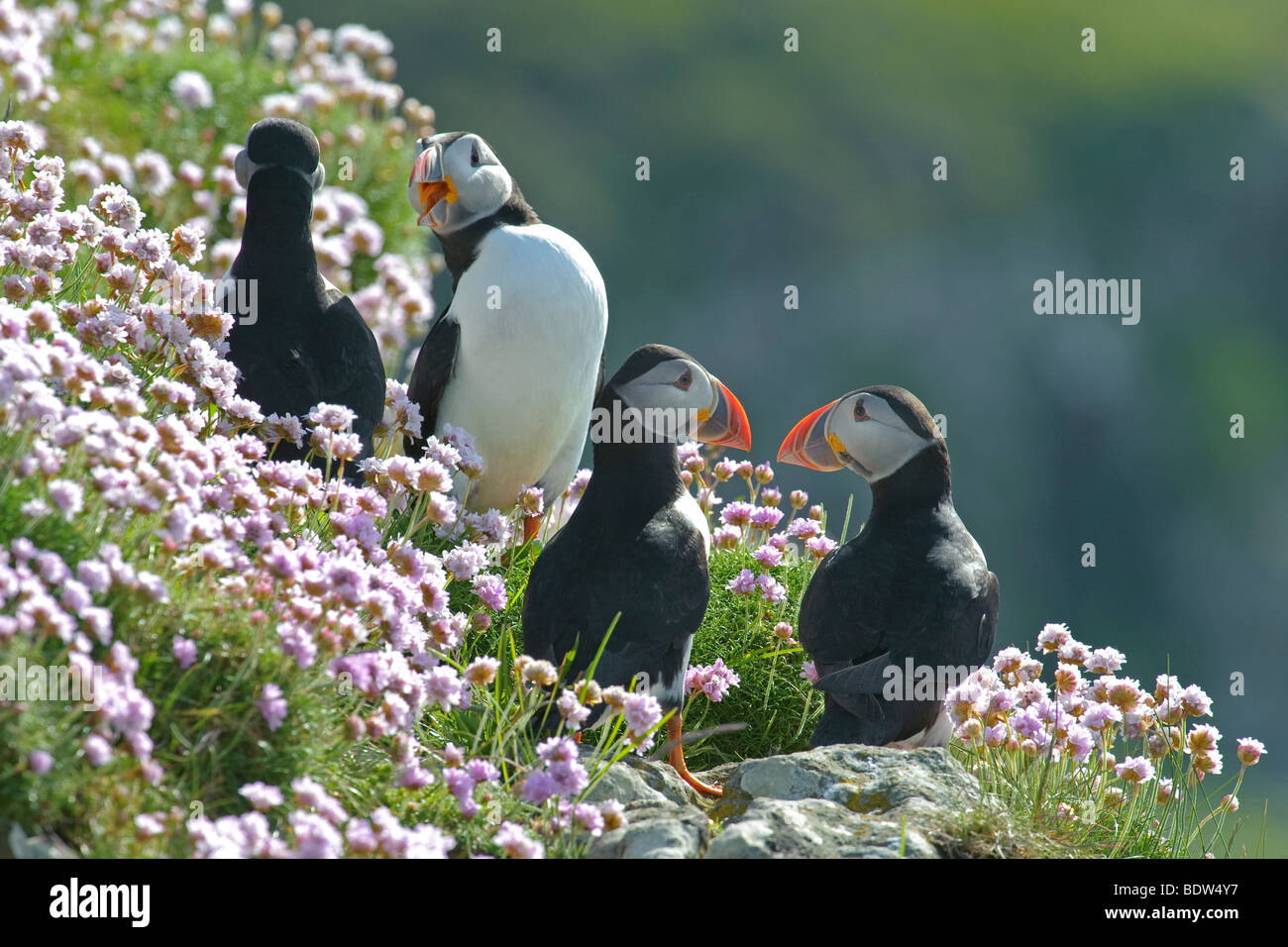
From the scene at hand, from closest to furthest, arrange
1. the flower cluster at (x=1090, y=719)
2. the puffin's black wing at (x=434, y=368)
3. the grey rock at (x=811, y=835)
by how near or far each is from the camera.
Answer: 1. the grey rock at (x=811, y=835)
2. the flower cluster at (x=1090, y=719)
3. the puffin's black wing at (x=434, y=368)

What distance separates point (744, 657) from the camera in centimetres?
506

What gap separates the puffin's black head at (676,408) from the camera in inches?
184

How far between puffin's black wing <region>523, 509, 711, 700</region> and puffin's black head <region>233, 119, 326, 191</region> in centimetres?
184

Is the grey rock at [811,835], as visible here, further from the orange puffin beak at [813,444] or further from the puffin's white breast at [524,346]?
the puffin's white breast at [524,346]

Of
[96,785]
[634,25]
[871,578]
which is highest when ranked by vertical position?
[634,25]

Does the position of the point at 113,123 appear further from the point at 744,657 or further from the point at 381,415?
the point at 744,657

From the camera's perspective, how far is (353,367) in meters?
5.20

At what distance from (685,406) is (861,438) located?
60cm

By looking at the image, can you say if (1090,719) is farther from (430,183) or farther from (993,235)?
(993,235)

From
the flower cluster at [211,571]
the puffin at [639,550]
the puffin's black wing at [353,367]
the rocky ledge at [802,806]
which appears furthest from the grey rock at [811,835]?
the puffin's black wing at [353,367]

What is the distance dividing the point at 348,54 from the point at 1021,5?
31.0 m

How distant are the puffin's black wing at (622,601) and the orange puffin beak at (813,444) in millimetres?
524

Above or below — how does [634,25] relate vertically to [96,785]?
above
